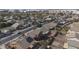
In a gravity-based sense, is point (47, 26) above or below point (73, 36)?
above

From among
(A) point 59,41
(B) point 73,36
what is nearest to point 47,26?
(A) point 59,41

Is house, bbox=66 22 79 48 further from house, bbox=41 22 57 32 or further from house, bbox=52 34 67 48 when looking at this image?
house, bbox=41 22 57 32

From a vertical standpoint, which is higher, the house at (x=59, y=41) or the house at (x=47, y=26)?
the house at (x=47, y=26)

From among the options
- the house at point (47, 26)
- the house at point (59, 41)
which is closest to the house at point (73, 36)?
the house at point (59, 41)

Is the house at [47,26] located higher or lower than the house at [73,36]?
higher

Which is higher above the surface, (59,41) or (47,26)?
(47,26)

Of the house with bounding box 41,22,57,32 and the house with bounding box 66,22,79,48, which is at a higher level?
the house with bounding box 41,22,57,32

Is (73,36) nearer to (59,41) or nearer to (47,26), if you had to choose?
(59,41)

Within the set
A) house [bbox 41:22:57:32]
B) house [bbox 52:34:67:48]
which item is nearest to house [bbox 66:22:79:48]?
house [bbox 52:34:67:48]

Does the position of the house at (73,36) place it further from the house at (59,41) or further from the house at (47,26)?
the house at (47,26)
